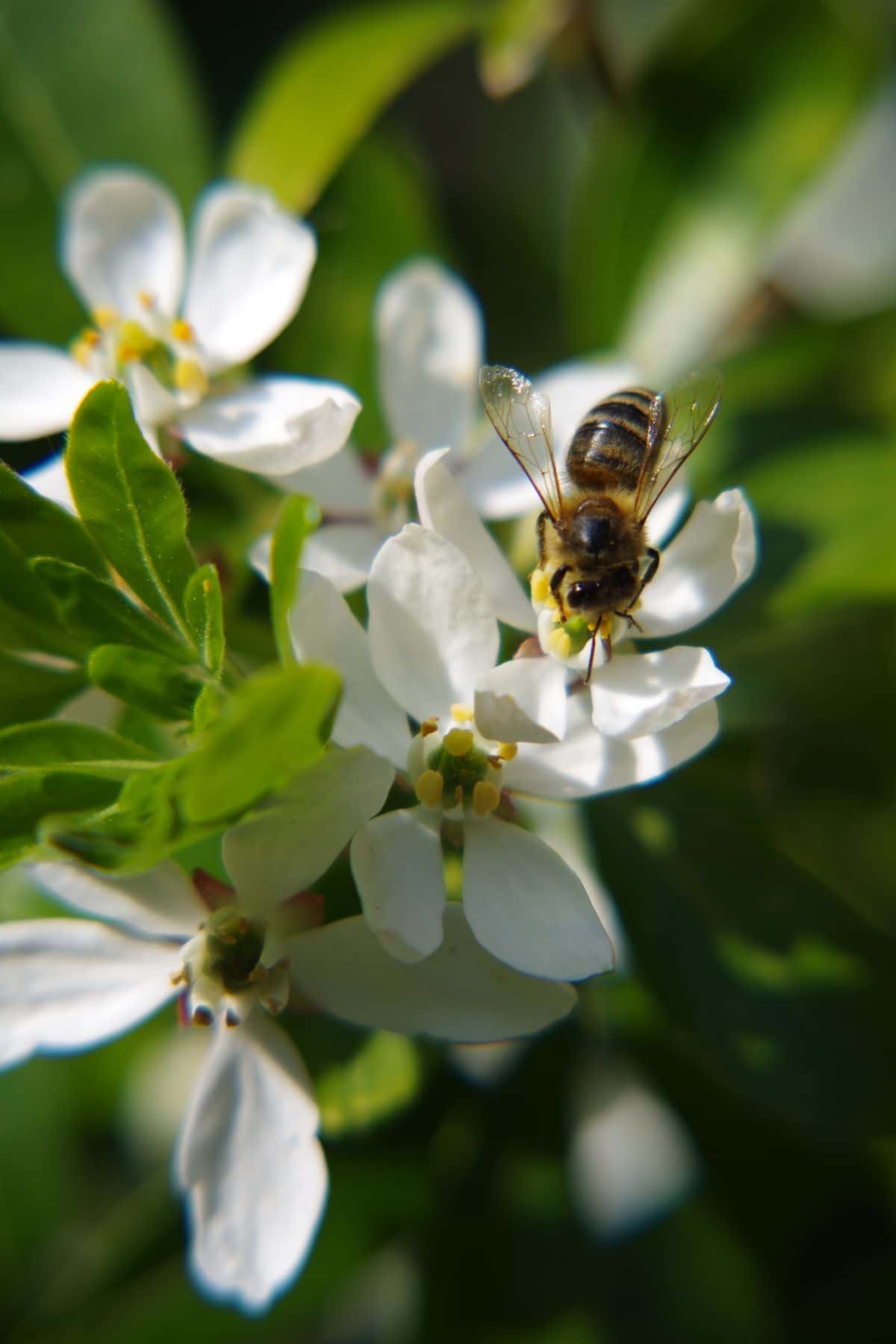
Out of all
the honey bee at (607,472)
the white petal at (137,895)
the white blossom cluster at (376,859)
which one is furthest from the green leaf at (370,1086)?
the honey bee at (607,472)

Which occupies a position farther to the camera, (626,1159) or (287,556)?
(626,1159)

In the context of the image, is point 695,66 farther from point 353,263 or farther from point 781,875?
point 781,875

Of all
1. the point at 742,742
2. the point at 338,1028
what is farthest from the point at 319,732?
the point at 742,742

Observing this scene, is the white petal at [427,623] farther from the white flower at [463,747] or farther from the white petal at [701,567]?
the white petal at [701,567]

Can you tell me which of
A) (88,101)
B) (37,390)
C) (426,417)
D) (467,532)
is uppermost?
(88,101)

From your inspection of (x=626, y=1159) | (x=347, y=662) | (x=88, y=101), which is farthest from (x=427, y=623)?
(x=626, y=1159)

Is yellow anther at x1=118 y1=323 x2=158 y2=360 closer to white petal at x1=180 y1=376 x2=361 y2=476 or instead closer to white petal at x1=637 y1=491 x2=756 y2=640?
white petal at x1=180 y1=376 x2=361 y2=476

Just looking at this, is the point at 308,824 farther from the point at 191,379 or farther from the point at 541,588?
the point at 191,379
